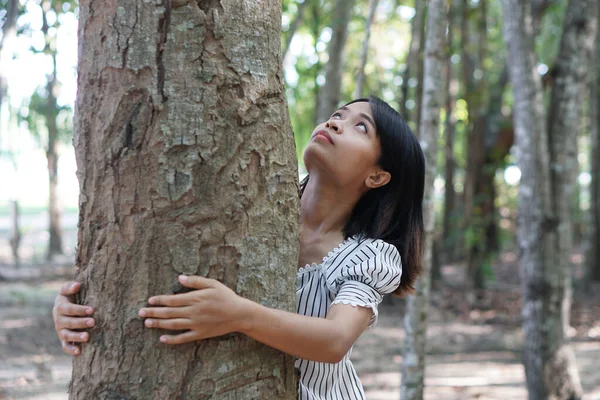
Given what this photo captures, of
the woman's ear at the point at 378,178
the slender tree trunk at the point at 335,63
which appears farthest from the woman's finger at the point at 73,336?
the slender tree trunk at the point at 335,63

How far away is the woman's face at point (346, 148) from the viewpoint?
188 centimetres

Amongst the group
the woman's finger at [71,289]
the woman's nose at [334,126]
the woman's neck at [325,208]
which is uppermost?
the woman's nose at [334,126]

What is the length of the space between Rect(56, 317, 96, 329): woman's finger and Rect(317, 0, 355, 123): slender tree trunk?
5.86 metres

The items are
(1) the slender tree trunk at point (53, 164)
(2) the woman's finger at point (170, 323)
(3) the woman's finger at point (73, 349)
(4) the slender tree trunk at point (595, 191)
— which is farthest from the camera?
(4) the slender tree trunk at point (595, 191)

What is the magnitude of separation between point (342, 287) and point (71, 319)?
69cm

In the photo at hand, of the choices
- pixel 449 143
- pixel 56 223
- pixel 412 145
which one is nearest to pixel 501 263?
pixel 449 143

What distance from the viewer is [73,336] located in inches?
56.2

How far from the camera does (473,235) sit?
9.35 metres

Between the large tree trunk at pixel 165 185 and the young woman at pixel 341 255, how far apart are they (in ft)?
0.20

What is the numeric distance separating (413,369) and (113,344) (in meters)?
2.85

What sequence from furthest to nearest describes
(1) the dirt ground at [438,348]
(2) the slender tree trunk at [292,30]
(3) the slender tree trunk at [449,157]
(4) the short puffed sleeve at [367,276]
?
(3) the slender tree trunk at [449,157] < (2) the slender tree trunk at [292,30] < (1) the dirt ground at [438,348] < (4) the short puffed sleeve at [367,276]

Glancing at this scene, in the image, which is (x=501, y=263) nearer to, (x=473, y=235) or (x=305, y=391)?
(x=473, y=235)

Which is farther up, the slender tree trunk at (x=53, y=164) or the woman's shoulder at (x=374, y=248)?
the slender tree trunk at (x=53, y=164)

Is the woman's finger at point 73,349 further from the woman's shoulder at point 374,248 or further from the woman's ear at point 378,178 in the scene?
the woman's ear at point 378,178
